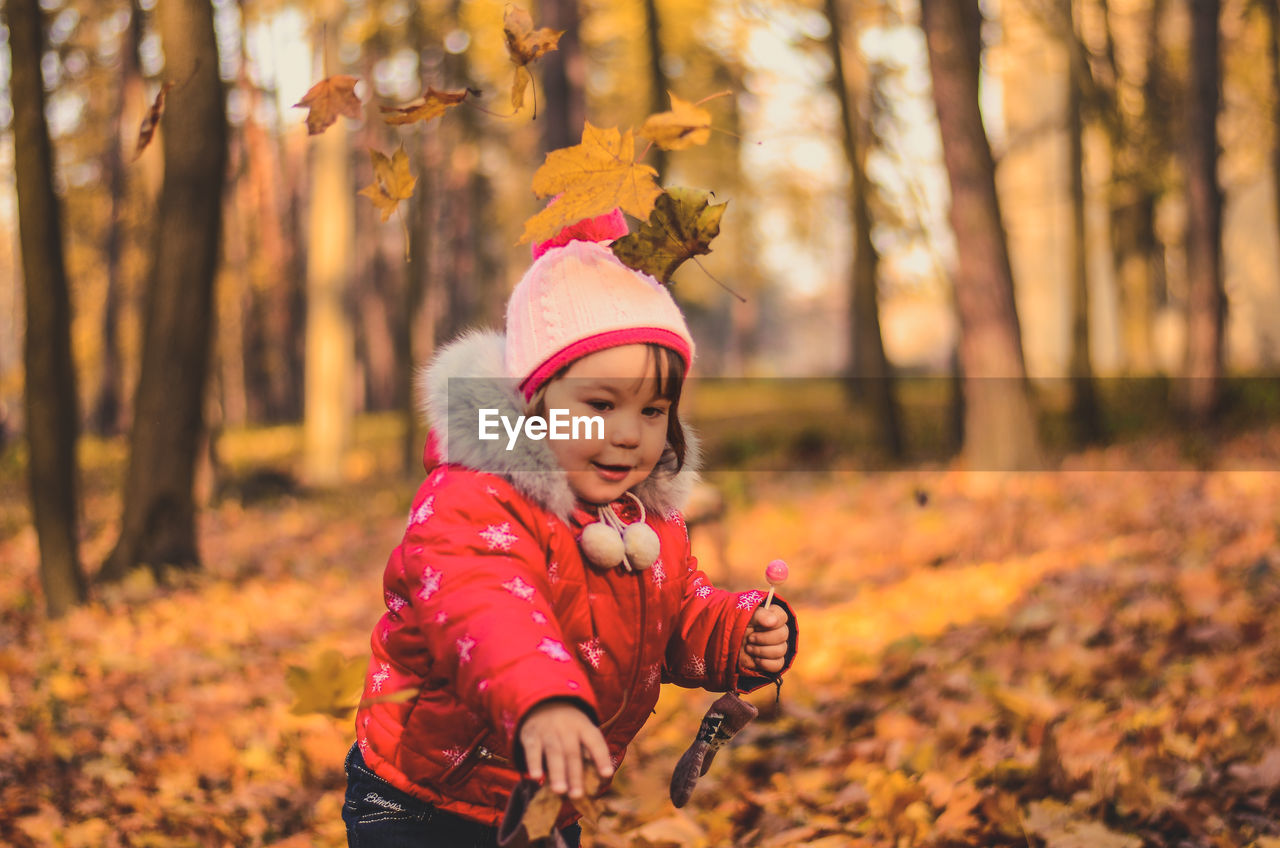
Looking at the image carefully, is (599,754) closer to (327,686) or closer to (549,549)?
(549,549)

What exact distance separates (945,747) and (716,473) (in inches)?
337

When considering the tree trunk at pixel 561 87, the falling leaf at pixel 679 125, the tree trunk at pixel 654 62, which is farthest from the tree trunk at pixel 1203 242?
the falling leaf at pixel 679 125

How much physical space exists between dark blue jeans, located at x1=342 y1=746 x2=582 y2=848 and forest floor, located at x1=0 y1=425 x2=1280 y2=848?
0.94 ft

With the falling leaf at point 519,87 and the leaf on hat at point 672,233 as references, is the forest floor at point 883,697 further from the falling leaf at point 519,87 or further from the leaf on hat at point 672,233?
the falling leaf at point 519,87

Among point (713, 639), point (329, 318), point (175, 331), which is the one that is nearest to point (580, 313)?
point (713, 639)

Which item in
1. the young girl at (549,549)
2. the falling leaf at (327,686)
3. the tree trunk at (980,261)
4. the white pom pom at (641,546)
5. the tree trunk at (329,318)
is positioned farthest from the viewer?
the tree trunk at (329,318)

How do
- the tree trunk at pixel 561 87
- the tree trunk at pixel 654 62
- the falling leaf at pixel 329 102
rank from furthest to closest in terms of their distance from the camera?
the tree trunk at pixel 654 62, the tree trunk at pixel 561 87, the falling leaf at pixel 329 102

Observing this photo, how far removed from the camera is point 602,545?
1861mm

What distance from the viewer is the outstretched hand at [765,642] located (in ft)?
6.70

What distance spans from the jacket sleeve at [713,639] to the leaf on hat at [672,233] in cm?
63

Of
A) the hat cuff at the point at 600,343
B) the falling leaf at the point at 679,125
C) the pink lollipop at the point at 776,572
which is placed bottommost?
the pink lollipop at the point at 776,572

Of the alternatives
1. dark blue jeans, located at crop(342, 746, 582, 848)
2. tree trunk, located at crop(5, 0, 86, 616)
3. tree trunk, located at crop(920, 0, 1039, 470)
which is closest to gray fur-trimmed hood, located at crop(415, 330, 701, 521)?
dark blue jeans, located at crop(342, 746, 582, 848)

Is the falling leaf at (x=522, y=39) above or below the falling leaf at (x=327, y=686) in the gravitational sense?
above

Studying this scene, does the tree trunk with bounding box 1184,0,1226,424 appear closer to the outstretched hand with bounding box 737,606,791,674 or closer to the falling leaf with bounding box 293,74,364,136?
the outstretched hand with bounding box 737,606,791,674
